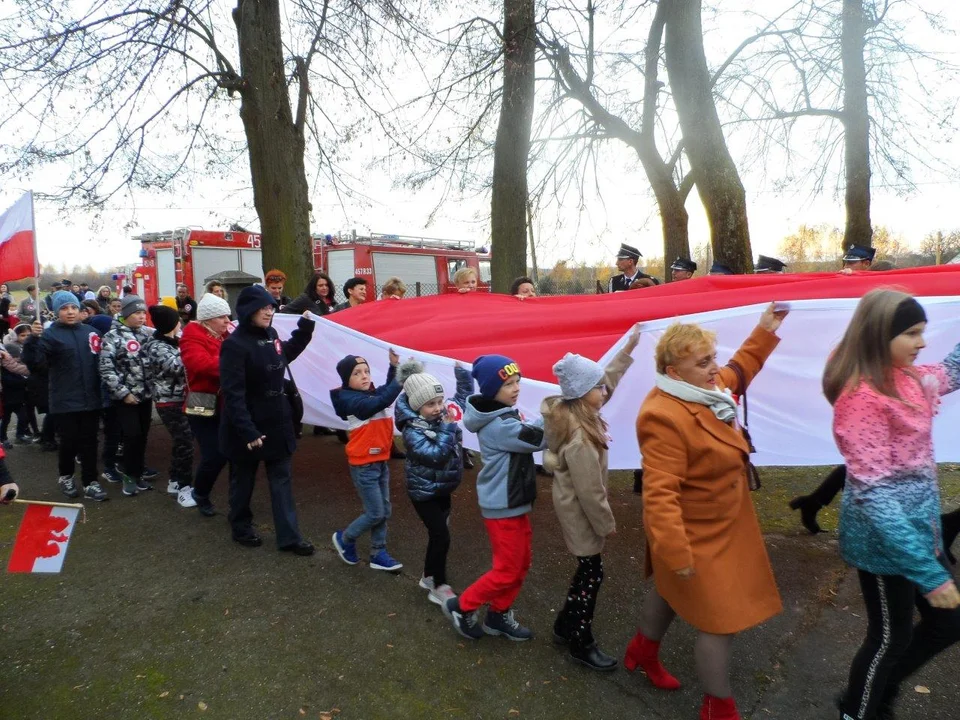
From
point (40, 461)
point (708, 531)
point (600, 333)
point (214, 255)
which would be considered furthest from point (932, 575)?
point (214, 255)

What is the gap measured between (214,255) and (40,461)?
33.9ft

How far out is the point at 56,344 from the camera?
5531 millimetres

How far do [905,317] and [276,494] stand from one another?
12.2 feet

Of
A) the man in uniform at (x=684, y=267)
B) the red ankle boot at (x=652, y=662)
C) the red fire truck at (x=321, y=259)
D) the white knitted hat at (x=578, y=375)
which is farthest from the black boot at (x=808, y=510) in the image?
the red fire truck at (x=321, y=259)

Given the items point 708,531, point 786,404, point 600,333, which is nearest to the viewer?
point 708,531

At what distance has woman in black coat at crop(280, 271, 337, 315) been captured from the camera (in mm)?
6543

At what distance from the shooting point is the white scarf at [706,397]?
2469 millimetres

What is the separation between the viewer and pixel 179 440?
5.56 m

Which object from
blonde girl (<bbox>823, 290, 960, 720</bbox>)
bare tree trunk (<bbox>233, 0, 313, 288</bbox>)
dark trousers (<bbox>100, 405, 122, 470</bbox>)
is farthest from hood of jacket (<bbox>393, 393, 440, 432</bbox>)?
bare tree trunk (<bbox>233, 0, 313, 288</bbox>)

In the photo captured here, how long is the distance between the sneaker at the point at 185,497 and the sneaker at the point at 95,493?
2.14ft

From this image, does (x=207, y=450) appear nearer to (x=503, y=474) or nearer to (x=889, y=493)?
(x=503, y=474)

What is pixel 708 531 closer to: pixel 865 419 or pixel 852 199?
pixel 865 419

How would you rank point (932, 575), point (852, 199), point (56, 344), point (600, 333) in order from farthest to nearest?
point (852, 199) → point (56, 344) → point (600, 333) → point (932, 575)

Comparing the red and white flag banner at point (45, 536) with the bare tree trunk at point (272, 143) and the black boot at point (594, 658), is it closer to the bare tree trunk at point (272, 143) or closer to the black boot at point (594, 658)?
the black boot at point (594, 658)
